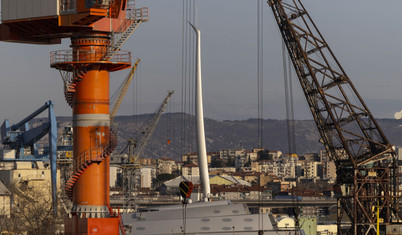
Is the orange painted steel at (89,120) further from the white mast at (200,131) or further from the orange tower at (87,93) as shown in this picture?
the white mast at (200,131)

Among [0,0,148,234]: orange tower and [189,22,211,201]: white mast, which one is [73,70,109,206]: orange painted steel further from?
[189,22,211,201]: white mast

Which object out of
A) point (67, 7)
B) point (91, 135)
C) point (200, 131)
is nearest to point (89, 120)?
point (91, 135)

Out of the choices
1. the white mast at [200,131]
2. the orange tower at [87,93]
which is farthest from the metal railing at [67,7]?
the white mast at [200,131]

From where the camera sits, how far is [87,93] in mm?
51844

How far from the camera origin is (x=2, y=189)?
119 m

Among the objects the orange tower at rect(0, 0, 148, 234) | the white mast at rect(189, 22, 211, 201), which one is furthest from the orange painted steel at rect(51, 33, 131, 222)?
the white mast at rect(189, 22, 211, 201)

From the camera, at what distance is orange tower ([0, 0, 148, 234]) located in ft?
168

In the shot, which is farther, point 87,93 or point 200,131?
point 200,131

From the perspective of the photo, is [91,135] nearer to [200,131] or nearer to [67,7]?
[67,7]

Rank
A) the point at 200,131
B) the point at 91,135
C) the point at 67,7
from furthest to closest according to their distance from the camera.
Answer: the point at 200,131, the point at 91,135, the point at 67,7

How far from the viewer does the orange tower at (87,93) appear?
5119cm

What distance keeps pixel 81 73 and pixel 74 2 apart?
3.96m

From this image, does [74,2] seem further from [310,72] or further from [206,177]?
[310,72]

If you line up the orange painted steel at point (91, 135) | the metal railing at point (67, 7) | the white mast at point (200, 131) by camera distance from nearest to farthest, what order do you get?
the metal railing at point (67, 7) < the orange painted steel at point (91, 135) < the white mast at point (200, 131)
